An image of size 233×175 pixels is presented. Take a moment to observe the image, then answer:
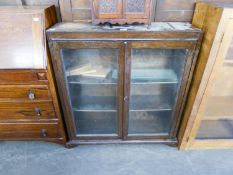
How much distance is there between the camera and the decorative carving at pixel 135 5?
1161 millimetres

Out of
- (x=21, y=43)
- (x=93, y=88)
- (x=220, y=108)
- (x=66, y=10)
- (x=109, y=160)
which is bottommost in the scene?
(x=109, y=160)

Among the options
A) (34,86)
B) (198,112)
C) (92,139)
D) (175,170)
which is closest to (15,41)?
(34,86)

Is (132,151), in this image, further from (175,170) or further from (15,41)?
(15,41)

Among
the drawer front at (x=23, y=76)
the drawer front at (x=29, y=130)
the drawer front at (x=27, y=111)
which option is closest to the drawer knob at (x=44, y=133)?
the drawer front at (x=29, y=130)

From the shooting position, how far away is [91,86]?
152cm

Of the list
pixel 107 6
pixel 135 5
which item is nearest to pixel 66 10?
pixel 107 6

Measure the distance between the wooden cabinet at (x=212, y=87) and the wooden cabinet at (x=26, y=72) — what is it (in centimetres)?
104

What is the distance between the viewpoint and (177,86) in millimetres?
1371

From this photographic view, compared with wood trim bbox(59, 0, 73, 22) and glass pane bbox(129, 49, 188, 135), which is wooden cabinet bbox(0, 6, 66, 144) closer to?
wood trim bbox(59, 0, 73, 22)

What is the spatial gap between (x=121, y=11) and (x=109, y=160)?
1209 mm

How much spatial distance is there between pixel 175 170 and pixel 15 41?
1553 mm

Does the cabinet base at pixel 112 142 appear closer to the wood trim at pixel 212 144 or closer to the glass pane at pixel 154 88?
the glass pane at pixel 154 88

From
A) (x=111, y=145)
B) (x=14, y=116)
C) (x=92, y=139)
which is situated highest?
(x=14, y=116)

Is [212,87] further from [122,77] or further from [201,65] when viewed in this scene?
[122,77]
